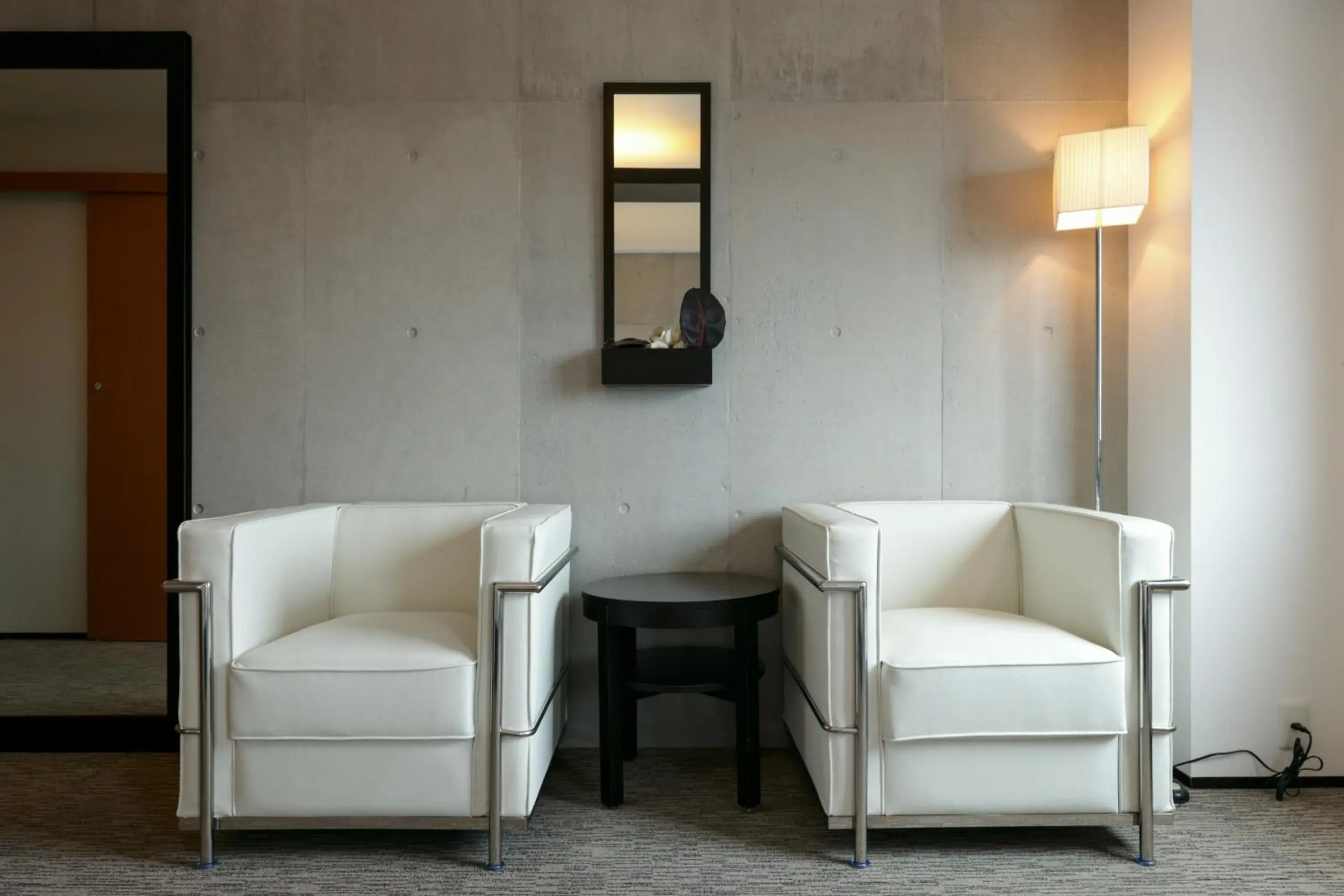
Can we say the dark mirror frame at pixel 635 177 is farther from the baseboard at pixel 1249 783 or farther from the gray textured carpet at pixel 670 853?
the baseboard at pixel 1249 783

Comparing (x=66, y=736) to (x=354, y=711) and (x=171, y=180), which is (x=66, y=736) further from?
(x=171, y=180)

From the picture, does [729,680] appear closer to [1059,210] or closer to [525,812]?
[525,812]

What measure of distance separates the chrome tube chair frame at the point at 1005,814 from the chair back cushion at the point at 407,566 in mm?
1247

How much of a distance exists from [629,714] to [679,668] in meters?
0.41

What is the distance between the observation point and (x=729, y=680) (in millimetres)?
2752

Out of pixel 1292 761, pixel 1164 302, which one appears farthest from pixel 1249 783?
pixel 1164 302

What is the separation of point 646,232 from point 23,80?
230 cm

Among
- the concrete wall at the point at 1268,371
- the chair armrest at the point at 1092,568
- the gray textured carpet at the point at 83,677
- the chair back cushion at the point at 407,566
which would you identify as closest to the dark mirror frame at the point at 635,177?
the chair back cushion at the point at 407,566

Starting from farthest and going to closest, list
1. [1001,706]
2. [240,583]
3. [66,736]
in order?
[66,736]
[240,583]
[1001,706]

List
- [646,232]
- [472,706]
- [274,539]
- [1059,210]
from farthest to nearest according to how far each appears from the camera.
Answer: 1. [646,232]
2. [1059,210]
3. [274,539]
4. [472,706]

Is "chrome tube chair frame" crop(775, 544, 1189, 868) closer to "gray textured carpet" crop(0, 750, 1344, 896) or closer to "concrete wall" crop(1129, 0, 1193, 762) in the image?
"gray textured carpet" crop(0, 750, 1344, 896)

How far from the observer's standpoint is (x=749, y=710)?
106 inches

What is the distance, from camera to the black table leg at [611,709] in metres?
2.71

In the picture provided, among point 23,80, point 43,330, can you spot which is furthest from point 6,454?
point 23,80
